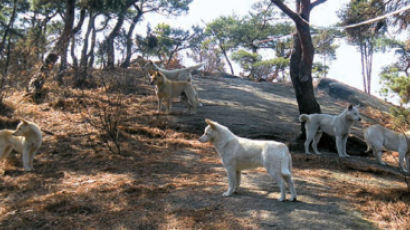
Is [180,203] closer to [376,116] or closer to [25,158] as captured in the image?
[25,158]

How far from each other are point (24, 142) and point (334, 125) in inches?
302

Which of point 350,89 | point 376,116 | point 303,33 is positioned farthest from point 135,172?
point 350,89

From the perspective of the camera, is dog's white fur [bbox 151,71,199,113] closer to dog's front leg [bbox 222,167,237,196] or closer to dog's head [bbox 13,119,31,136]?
dog's head [bbox 13,119,31,136]

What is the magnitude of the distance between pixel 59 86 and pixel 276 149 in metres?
12.2

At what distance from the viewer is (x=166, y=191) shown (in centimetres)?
595

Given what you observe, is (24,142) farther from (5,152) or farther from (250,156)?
(250,156)

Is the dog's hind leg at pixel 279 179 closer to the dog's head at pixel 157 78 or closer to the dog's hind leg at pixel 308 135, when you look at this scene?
the dog's hind leg at pixel 308 135

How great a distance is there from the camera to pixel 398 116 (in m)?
→ 9.59

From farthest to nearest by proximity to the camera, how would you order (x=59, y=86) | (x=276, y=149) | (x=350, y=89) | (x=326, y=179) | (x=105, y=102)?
(x=350, y=89) < (x=59, y=86) < (x=105, y=102) < (x=326, y=179) < (x=276, y=149)

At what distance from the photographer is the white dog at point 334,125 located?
959 centimetres

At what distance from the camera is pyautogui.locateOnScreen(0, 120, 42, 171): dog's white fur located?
755cm

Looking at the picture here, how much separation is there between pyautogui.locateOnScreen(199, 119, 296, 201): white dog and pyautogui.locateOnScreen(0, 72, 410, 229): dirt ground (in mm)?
314

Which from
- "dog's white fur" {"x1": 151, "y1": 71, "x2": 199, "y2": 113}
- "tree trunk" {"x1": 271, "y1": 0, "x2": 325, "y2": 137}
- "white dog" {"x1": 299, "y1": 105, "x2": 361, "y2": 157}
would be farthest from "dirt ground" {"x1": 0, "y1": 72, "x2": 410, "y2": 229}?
"dog's white fur" {"x1": 151, "y1": 71, "x2": 199, "y2": 113}

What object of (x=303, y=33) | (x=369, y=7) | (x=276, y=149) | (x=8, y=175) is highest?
(x=369, y=7)
